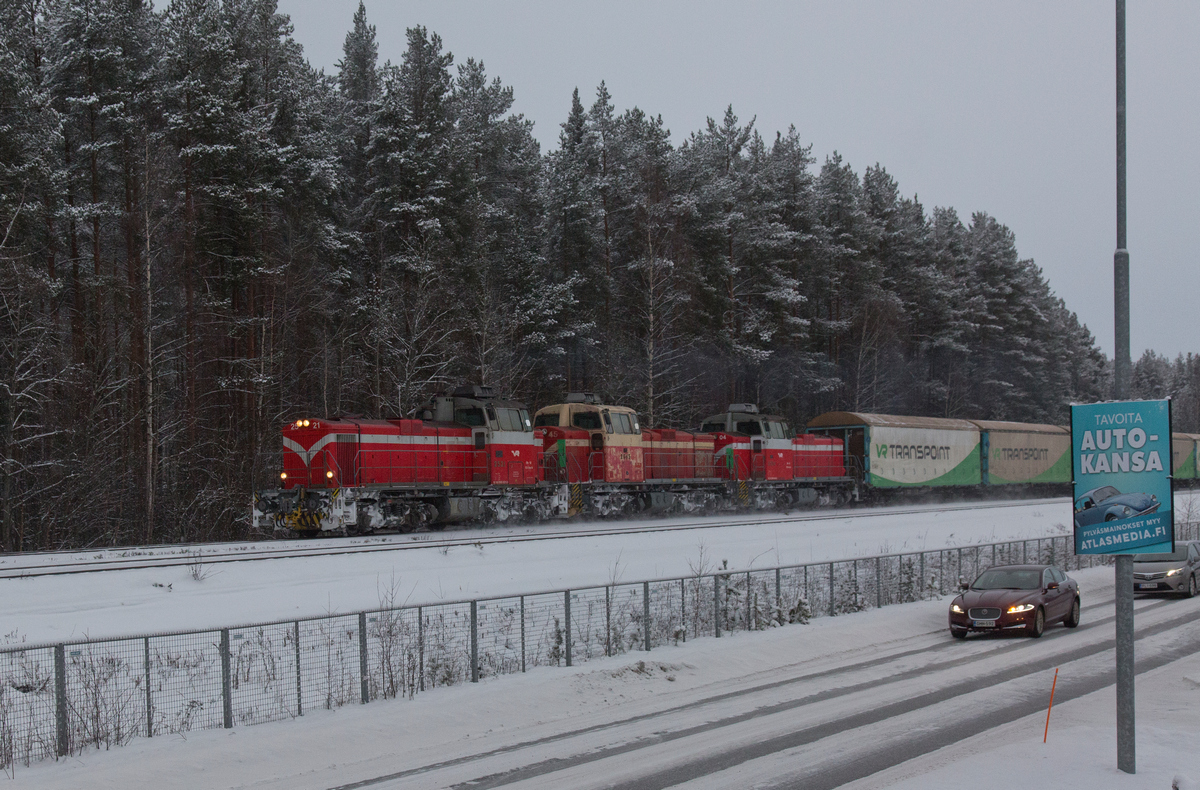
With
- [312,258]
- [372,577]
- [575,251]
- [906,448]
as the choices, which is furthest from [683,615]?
[575,251]

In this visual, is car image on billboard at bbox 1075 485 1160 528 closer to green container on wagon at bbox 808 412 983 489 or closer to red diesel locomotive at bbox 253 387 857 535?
red diesel locomotive at bbox 253 387 857 535

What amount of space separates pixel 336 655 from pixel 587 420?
2039 centimetres

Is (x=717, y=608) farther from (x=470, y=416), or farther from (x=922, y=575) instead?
(x=470, y=416)

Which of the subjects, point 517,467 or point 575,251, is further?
point 575,251

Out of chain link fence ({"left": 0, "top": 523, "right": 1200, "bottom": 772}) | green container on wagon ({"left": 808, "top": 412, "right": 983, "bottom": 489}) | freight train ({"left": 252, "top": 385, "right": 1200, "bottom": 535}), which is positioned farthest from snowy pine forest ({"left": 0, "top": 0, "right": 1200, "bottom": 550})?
chain link fence ({"left": 0, "top": 523, "right": 1200, "bottom": 772})

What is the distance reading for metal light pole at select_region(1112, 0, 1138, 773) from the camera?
25.9 ft

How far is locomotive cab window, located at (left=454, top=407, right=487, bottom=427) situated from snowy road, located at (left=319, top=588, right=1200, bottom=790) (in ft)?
50.5

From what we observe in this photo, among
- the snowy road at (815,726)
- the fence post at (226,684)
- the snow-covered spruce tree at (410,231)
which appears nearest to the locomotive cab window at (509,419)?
the snow-covered spruce tree at (410,231)

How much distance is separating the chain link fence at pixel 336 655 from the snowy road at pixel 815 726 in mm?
2161

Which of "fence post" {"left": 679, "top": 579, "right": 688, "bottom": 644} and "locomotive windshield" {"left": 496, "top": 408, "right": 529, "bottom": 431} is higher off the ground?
"locomotive windshield" {"left": 496, "top": 408, "right": 529, "bottom": 431}

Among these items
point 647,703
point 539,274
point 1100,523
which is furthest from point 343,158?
point 1100,523

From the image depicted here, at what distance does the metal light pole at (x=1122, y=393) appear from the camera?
310 inches

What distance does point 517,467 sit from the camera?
2841 cm

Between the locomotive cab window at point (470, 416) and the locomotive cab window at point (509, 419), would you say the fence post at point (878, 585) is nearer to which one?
the locomotive cab window at point (509, 419)
